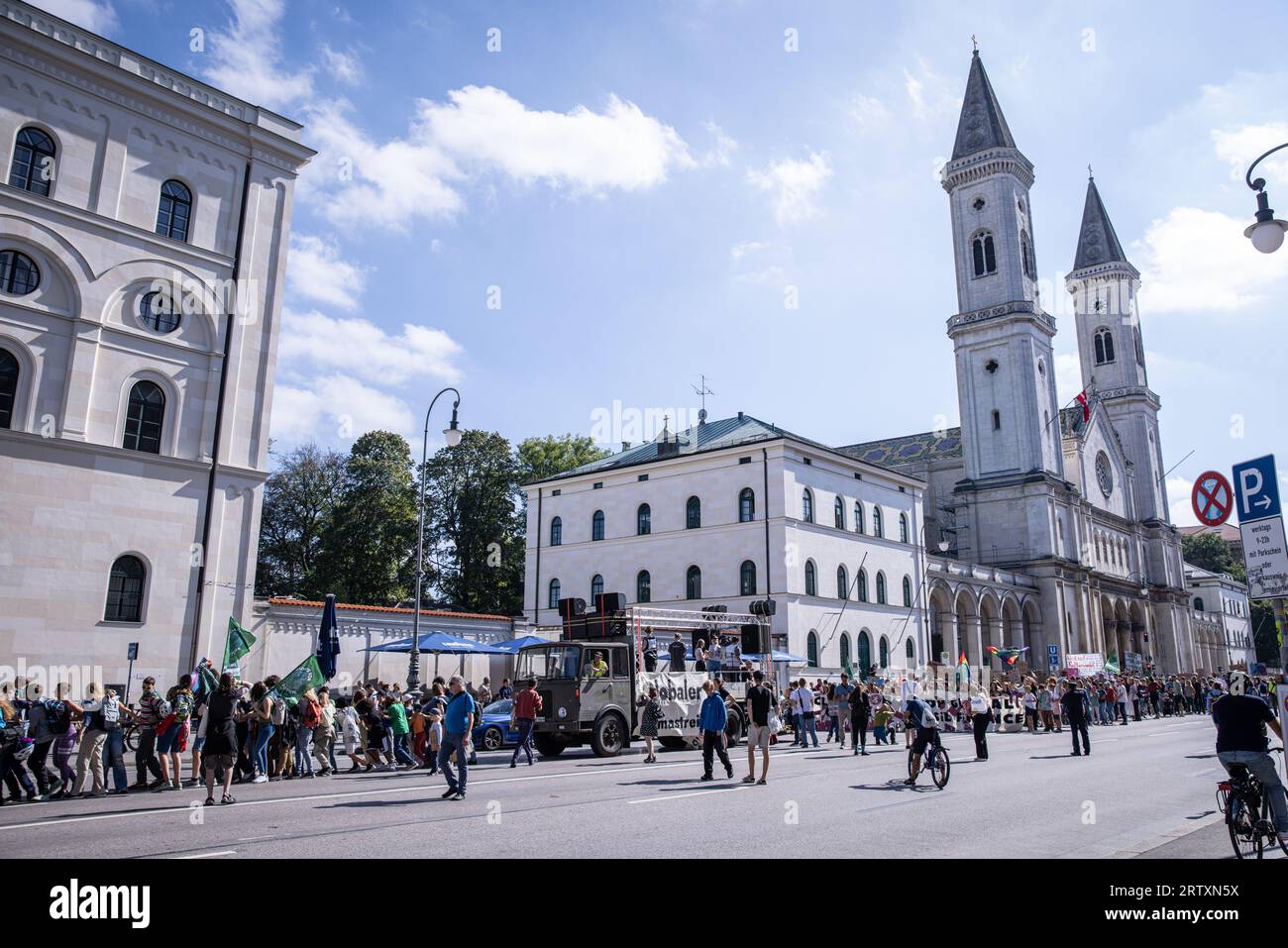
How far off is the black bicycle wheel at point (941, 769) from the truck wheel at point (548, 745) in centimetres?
948

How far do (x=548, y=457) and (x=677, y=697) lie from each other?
41.2 metres

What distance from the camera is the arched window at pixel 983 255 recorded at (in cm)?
6775

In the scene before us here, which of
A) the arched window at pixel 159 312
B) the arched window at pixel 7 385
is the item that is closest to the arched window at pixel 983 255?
the arched window at pixel 159 312

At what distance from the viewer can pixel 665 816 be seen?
435 inches

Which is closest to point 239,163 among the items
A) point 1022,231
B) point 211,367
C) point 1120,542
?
point 211,367

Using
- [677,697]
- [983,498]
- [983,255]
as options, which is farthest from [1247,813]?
[983,255]

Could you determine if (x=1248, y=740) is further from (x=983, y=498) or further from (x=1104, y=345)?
(x=1104, y=345)

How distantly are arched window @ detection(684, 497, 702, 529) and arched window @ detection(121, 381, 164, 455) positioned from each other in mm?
26087

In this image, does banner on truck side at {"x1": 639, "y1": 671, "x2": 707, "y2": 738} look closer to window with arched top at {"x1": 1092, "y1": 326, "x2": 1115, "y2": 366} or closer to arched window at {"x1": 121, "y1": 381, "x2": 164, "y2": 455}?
arched window at {"x1": 121, "y1": 381, "x2": 164, "y2": 455}

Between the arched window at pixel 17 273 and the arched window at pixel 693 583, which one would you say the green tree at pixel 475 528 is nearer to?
the arched window at pixel 693 583

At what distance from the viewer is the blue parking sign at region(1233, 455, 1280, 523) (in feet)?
30.0

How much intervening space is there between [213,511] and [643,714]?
13513 mm

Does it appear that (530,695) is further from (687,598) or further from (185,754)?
(687,598)
